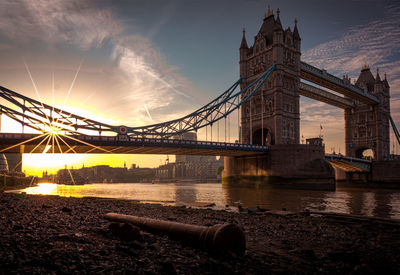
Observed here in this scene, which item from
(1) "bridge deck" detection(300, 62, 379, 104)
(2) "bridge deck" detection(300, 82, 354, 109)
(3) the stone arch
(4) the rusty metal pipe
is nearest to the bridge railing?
(3) the stone arch

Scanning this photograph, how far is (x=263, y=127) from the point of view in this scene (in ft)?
174

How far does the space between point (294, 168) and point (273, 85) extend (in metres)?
17.3

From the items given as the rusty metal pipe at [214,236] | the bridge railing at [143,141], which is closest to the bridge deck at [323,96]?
the bridge railing at [143,141]

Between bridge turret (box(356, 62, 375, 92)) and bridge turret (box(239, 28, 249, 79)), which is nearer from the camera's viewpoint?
bridge turret (box(239, 28, 249, 79))

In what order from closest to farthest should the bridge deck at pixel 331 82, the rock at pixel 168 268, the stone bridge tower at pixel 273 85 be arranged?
the rock at pixel 168 268 < the stone bridge tower at pixel 273 85 < the bridge deck at pixel 331 82

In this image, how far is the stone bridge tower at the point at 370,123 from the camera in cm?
7269

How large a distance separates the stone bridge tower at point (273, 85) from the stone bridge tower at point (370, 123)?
3143cm

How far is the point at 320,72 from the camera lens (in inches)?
2340

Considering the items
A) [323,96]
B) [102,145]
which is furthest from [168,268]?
[323,96]

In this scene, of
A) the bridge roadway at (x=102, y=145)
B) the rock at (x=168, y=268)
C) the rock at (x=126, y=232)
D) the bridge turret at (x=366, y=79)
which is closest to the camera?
the rock at (x=168, y=268)

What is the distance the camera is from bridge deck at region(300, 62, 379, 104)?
57.4m

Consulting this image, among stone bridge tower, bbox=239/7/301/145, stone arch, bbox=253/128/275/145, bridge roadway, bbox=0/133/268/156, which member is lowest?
bridge roadway, bbox=0/133/268/156

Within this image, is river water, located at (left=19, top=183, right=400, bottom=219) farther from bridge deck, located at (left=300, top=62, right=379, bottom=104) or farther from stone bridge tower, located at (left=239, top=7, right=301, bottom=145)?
bridge deck, located at (left=300, top=62, right=379, bottom=104)

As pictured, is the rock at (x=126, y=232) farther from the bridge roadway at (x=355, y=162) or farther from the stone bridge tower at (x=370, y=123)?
the stone bridge tower at (x=370, y=123)
